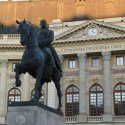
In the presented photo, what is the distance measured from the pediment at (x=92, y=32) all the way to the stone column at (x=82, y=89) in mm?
2466

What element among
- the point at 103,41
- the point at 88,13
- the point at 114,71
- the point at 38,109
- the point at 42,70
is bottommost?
the point at 38,109

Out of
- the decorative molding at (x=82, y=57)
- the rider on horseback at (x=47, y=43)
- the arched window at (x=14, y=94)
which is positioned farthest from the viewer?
the arched window at (x=14, y=94)

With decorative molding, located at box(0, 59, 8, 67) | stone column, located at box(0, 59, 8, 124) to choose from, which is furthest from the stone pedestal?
decorative molding, located at box(0, 59, 8, 67)

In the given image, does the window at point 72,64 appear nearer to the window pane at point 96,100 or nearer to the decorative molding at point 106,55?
the window pane at point 96,100

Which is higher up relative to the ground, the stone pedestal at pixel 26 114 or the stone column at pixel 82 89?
the stone column at pixel 82 89

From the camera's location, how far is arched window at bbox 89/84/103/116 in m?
50.4

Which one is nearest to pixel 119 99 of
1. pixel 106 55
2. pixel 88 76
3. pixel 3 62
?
pixel 88 76

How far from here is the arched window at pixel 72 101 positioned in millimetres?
51281

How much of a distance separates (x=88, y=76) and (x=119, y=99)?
5060 millimetres

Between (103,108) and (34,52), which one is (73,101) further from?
(34,52)

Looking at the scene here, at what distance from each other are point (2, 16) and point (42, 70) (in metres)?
49.3

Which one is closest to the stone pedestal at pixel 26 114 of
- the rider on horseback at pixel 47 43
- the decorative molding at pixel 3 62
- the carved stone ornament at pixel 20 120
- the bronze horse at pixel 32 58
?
the carved stone ornament at pixel 20 120

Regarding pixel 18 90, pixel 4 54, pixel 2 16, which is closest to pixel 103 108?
pixel 18 90

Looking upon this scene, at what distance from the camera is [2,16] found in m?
61.6
